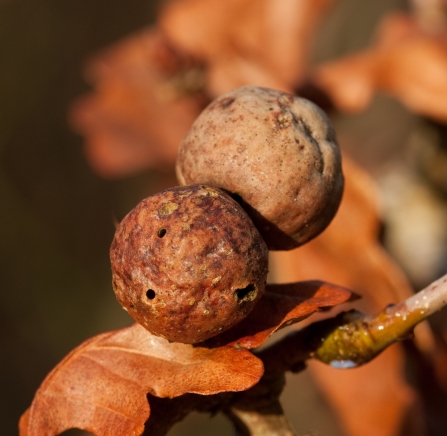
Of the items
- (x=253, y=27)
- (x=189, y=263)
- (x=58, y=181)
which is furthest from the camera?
(x=58, y=181)

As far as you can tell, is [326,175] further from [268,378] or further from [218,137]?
[268,378]

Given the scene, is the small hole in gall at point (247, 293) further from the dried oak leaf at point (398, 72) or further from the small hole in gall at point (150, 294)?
the dried oak leaf at point (398, 72)

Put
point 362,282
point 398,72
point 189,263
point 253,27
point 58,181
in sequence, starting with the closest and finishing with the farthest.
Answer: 1. point 189,263
2. point 362,282
3. point 398,72
4. point 253,27
5. point 58,181

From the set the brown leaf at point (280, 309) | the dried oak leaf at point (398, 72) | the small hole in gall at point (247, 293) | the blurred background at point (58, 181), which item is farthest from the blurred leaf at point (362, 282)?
the blurred background at point (58, 181)

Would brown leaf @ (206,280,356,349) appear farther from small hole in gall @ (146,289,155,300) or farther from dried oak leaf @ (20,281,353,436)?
small hole in gall @ (146,289,155,300)

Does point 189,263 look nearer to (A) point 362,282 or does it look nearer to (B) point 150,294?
(B) point 150,294

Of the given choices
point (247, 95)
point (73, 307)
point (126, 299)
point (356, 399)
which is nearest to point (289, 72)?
point (356, 399)

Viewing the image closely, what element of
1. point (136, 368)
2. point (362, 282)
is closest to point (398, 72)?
point (362, 282)
